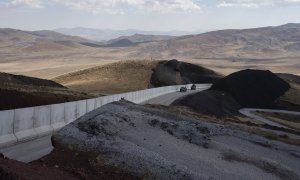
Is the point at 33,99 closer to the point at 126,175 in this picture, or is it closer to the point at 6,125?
Answer: the point at 6,125

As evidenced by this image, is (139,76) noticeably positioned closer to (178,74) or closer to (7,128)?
(178,74)

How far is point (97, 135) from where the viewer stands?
25891 millimetres

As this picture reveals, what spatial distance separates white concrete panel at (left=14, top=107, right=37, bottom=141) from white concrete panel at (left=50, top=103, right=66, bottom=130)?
8.98ft

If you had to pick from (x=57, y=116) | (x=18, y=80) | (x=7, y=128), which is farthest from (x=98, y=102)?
(x=18, y=80)

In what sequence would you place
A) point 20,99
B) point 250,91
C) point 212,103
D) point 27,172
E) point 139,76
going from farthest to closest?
point 139,76
point 250,91
point 212,103
point 20,99
point 27,172

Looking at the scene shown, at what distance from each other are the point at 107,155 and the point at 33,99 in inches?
736

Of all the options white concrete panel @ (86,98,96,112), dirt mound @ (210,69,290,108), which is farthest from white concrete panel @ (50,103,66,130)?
dirt mound @ (210,69,290,108)

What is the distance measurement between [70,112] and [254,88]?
247ft

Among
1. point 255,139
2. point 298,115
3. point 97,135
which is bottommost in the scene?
point 298,115

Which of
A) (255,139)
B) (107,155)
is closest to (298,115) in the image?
(255,139)

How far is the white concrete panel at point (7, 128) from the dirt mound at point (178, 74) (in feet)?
291

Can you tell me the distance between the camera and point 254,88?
341ft

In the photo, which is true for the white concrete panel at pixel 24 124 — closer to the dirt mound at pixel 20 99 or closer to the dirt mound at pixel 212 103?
the dirt mound at pixel 20 99

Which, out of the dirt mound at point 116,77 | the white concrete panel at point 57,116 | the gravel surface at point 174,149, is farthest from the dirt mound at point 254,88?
the white concrete panel at point 57,116
